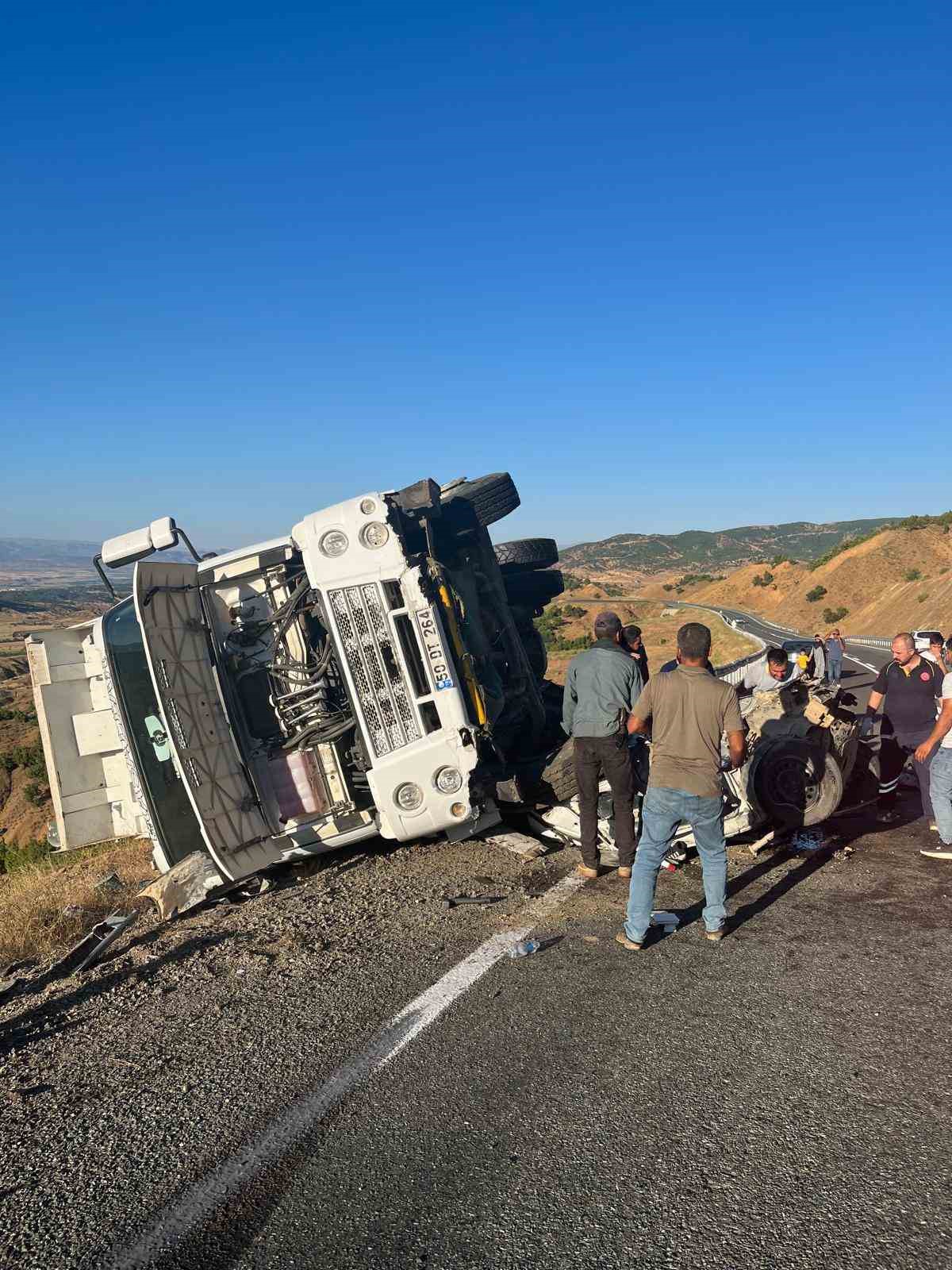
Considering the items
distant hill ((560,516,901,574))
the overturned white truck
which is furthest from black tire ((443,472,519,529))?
distant hill ((560,516,901,574))

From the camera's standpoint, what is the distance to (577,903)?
5.04m

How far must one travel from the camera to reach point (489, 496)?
24.5 feet

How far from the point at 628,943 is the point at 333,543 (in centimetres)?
330

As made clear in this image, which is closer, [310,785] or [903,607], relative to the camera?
[310,785]

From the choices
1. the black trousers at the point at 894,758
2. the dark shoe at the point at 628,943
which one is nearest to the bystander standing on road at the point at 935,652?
the black trousers at the point at 894,758

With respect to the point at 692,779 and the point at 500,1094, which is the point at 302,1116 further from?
the point at 692,779

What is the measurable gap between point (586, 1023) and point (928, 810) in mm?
3791

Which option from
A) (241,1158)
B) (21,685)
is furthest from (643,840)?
(21,685)

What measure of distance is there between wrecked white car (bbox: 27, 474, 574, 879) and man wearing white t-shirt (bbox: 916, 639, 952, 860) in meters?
2.69

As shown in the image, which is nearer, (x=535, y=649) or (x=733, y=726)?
(x=733, y=726)

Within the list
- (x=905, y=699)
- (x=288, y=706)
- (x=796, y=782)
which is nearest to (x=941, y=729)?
(x=905, y=699)

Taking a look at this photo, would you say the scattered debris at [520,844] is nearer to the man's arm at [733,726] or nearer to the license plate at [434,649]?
the license plate at [434,649]

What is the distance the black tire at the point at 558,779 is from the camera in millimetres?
6035

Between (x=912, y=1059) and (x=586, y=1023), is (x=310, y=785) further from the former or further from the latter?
(x=912, y=1059)
